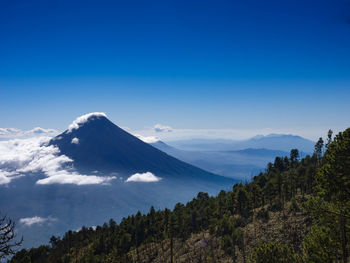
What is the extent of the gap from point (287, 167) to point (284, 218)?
215ft

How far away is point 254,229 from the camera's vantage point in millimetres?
71250

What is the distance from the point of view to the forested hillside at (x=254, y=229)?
1803 centimetres

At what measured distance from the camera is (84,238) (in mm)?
131875

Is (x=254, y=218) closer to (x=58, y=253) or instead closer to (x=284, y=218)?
(x=284, y=218)

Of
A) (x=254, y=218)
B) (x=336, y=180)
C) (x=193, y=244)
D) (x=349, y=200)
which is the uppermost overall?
(x=336, y=180)

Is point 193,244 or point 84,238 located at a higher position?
point 193,244

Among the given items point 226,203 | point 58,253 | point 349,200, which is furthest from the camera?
point 58,253

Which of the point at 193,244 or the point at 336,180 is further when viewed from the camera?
the point at 193,244

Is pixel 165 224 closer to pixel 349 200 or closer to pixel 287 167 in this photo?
pixel 287 167

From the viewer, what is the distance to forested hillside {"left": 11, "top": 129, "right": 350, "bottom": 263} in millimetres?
18031

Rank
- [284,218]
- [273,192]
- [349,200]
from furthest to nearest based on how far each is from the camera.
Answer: [273,192]
[284,218]
[349,200]

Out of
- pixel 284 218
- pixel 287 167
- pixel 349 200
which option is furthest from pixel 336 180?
pixel 287 167

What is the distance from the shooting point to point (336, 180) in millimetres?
17344

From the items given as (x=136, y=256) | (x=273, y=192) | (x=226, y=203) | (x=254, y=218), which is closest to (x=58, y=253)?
(x=136, y=256)
